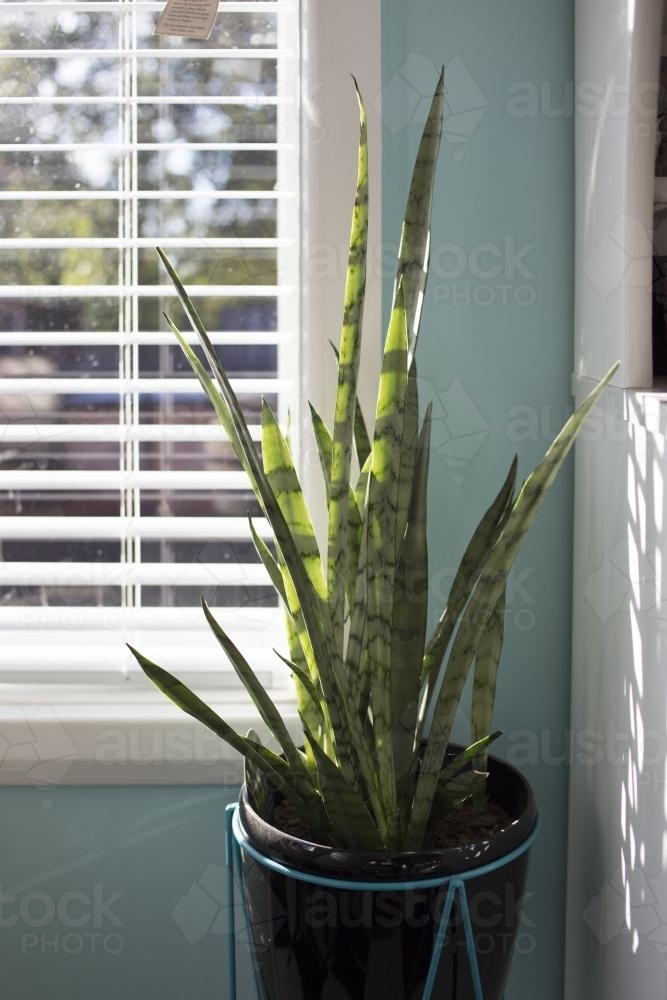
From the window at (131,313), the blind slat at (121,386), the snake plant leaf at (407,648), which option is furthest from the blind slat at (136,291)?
the snake plant leaf at (407,648)

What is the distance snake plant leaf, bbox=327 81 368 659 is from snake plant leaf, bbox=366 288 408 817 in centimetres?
→ 3

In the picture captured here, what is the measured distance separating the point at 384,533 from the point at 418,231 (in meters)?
0.30

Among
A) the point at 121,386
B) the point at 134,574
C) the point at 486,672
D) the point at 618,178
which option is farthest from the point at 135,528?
the point at 618,178

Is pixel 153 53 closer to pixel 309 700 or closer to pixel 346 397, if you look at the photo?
pixel 346 397

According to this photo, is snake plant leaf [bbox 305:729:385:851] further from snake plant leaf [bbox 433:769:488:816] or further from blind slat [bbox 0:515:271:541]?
blind slat [bbox 0:515:271:541]

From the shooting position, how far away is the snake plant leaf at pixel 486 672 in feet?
3.70

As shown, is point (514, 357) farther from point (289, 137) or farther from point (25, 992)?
point (25, 992)

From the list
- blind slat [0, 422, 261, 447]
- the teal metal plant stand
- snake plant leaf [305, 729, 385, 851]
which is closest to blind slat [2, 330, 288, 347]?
blind slat [0, 422, 261, 447]

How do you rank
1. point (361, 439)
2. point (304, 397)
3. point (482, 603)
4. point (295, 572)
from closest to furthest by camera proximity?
point (295, 572), point (482, 603), point (361, 439), point (304, 397)

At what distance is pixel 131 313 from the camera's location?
1.40m

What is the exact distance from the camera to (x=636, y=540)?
3.42 ft

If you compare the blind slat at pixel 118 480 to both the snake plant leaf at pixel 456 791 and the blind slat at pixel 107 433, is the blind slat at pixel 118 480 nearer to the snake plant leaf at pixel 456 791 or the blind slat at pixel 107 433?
the blind slat at pixel 107 433

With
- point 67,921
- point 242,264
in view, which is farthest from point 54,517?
point 67,921

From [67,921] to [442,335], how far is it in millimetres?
967
